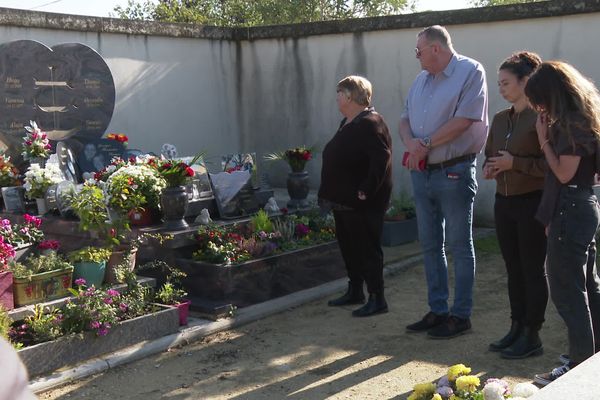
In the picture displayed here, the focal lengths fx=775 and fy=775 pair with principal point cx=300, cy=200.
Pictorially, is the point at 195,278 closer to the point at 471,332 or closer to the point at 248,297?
the point at 248,297

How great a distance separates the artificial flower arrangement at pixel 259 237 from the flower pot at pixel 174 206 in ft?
0.66

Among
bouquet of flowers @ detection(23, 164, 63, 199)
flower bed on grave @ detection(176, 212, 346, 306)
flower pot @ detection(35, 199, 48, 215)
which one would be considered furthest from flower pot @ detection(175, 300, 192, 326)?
bouquet of flowers @ detection(23, 164, 63, 199)

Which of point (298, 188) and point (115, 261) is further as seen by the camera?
point (298, 188)

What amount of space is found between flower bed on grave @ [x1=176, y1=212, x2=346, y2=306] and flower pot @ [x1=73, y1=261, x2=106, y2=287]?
71 cm

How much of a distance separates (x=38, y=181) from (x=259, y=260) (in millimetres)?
2487

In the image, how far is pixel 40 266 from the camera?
524cm

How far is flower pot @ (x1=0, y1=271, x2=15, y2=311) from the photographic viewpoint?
487 cm

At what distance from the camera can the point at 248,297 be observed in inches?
230

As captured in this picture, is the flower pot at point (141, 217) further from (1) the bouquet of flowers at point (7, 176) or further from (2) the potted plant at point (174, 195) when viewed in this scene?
(1) the bouquet of flowers at point (7, 176)

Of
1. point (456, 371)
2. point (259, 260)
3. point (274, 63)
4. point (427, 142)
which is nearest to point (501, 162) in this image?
point (427, 142)

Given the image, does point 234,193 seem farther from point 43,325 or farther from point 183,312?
point 43,325

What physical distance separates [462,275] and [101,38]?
19.5 feet

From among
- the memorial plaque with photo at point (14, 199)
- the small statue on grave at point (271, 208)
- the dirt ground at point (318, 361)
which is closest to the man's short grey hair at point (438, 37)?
the dirt ground at point (318, 361)

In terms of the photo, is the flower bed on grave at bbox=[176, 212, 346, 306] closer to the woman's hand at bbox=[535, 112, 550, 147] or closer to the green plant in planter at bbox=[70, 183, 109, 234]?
the green plant in planter at bbox=[70, 183, 109, 234]
